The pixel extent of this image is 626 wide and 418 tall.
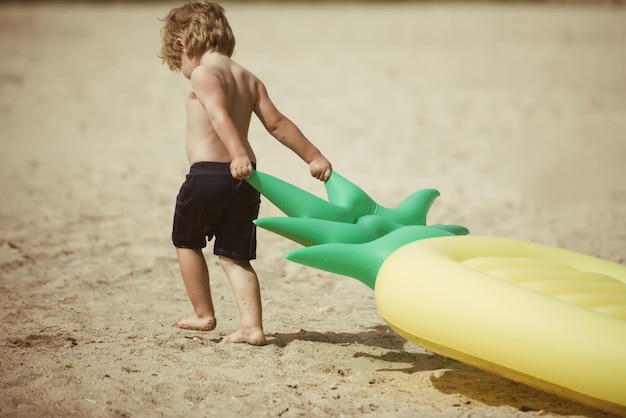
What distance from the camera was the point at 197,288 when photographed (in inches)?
155

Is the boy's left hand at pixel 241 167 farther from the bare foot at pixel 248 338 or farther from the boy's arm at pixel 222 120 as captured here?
the bare foot at pixel 248 338

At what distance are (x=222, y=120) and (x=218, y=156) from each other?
0.22 m

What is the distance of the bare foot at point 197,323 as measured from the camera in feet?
13.1

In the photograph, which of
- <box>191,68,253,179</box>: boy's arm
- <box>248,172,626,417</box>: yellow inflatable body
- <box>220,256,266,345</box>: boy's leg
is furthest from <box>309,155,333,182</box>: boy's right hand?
<box>220,256,266,345</box>: boy's leg

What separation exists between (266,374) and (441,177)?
466 cm

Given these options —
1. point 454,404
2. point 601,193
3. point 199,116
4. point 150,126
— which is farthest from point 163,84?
point 454,404

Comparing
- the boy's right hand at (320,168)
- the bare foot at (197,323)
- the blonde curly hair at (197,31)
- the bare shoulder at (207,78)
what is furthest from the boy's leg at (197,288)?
the blonde curly hair at (197,31)

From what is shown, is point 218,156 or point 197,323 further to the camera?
point 197,323

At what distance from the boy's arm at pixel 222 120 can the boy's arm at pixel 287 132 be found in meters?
0.25

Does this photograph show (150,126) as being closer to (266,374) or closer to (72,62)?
(72,62)

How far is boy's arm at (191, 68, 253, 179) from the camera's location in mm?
3566

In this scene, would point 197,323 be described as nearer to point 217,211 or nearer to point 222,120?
point 217,211

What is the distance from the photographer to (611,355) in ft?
9.22

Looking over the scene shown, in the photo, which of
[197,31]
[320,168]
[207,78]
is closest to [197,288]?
[320,168]
